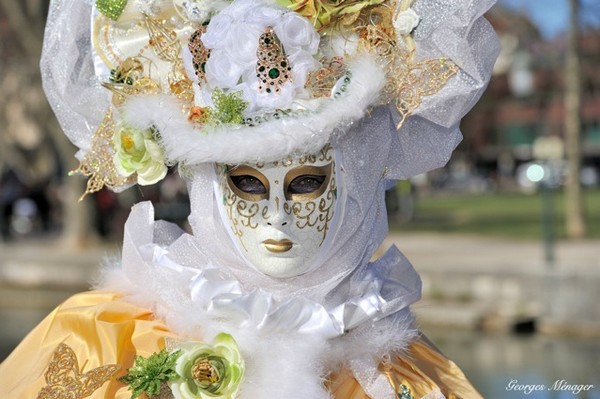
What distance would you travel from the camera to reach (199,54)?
2.92 metres

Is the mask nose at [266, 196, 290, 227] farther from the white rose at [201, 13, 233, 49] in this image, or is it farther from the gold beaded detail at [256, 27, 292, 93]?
the white rose at [201, 13, 233, 49]

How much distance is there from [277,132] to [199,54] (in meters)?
0.37

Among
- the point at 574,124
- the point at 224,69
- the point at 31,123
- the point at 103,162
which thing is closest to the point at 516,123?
the point at 31,123

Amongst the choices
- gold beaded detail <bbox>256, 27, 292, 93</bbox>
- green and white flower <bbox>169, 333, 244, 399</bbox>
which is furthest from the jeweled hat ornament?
green and white flower <bbox>169, 333, 244, 399</bbox>

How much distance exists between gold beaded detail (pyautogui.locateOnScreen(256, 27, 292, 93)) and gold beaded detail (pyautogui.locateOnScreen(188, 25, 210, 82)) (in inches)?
6.3

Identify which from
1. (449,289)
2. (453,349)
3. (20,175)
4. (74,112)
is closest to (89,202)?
(449,289)

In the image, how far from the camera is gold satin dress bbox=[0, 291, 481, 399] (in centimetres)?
289

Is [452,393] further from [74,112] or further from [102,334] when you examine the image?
[74,112]

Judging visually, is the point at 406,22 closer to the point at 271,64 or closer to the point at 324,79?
the point at 324,79

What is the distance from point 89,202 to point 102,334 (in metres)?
12.7

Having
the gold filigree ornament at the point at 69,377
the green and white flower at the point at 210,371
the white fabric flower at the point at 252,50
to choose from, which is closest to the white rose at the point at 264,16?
the white fabric flower at the point at 252,50

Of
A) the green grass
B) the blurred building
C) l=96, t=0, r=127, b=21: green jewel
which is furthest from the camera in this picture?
the blurred building

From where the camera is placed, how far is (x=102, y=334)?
2.95m
